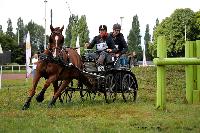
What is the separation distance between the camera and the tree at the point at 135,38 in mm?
120375

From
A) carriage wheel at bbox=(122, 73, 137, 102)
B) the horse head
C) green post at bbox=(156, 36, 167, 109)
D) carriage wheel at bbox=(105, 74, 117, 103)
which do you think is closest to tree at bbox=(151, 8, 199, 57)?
carriage wheel at bbox=(122, 73, 137, 102)

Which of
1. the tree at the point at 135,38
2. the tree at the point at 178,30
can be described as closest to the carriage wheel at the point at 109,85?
the tree at the point at 178,30

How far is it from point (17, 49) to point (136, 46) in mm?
46792

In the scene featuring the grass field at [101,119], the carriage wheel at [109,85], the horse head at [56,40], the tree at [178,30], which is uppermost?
the tree at [178,30]

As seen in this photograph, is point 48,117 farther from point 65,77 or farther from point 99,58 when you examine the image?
point 99,58

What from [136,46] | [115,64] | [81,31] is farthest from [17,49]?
[115,64]

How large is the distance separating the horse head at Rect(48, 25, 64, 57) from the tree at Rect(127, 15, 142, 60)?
103m

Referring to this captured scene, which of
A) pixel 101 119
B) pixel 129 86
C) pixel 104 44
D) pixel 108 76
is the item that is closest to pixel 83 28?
pixel 129 86

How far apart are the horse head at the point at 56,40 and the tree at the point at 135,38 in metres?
103

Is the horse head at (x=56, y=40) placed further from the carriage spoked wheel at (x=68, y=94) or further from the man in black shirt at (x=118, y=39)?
the man in black shirt at (x=118, y=39)

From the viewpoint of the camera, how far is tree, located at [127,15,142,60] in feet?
395

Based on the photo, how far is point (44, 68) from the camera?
1191cm

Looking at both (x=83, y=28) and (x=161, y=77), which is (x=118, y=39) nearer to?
(x=161, y=77)

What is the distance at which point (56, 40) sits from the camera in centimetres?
1183
